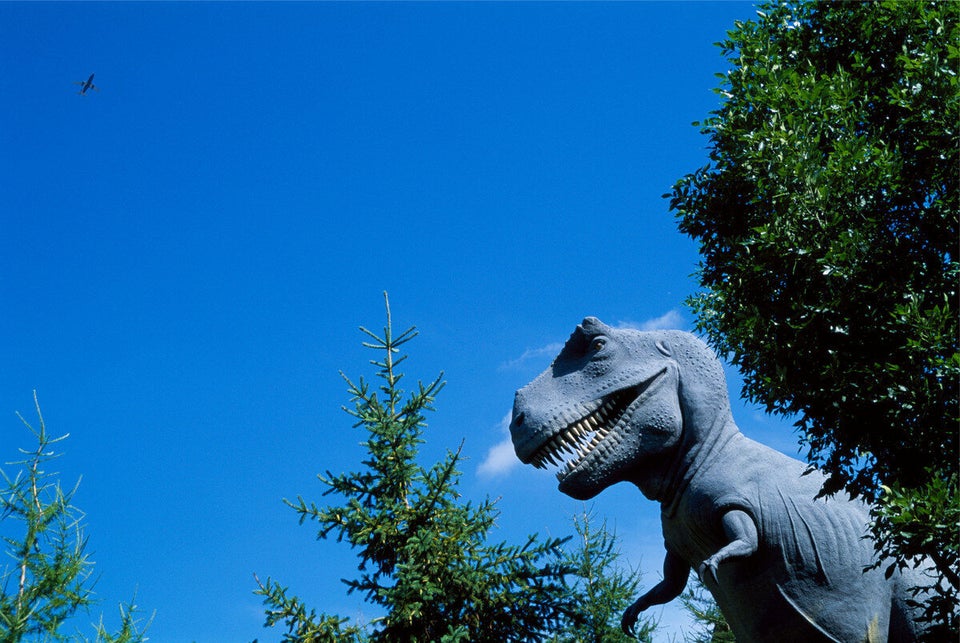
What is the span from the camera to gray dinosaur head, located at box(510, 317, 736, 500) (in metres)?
6.59

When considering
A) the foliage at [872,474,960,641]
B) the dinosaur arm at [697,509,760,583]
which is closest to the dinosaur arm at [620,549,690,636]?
the dinosaur arm at [697,509,760,583]

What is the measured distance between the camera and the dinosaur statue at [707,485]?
5852mm

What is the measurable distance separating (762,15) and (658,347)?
8.41 feet

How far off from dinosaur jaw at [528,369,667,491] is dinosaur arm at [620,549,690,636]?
2.98 ft

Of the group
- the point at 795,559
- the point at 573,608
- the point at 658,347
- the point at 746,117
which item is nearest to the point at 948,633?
the point at 795,559

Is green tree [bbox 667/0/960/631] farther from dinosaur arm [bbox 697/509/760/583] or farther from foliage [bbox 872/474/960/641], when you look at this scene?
dinosaur arm [bbox 697/509/760/583]

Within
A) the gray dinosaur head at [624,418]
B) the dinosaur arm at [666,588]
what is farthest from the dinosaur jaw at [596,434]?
the dinosaur arm at [666,588]

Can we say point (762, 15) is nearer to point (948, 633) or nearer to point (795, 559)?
point (795, 559)

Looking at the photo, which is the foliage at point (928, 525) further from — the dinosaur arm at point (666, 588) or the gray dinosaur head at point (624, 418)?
the dinosaur arm at point (666, 588)

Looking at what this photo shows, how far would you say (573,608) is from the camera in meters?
9.36

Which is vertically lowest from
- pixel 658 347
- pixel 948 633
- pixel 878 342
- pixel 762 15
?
pixel 948 633

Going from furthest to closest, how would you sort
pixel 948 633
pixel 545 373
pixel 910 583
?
pixel 545 373
pixel 910 583
pixel 948 633

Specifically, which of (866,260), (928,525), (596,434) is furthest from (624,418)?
(928,525)

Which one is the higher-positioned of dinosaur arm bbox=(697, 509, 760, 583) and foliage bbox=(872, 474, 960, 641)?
dinosaur arm bbox=(697, 509, 760, 583)
